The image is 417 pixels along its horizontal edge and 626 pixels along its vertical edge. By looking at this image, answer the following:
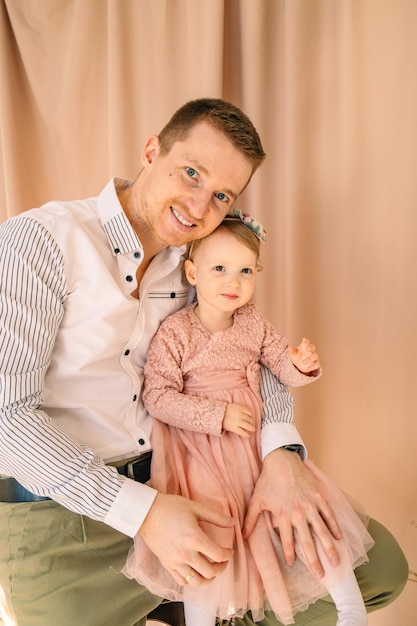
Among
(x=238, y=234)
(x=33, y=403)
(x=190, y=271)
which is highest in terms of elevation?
(x=238, y=234)

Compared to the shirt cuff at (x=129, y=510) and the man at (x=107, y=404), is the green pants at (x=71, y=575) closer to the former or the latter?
the man at (x=107, y=404)

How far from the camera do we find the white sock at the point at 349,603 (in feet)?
3.26

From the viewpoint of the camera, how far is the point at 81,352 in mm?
1175

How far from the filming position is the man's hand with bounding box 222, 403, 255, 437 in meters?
1.17

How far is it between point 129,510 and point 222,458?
0.25m

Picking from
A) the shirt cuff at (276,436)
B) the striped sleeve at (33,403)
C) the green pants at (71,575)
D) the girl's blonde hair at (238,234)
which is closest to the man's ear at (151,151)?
the girl's blonde hair at (238,234)

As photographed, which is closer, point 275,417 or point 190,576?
point 190,576

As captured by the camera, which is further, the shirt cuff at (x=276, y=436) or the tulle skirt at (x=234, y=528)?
the shirt cuff at (x=276, y=436)

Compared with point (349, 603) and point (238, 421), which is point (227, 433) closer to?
point (238, 421)

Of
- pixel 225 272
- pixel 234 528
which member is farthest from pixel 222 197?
pixel 234 528

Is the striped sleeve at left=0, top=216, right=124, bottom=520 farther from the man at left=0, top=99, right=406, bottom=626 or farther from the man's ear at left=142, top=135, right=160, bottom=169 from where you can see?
the man's ear at left=142, top=135, right=160, bottom=169

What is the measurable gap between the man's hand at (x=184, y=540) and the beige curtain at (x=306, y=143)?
81cm

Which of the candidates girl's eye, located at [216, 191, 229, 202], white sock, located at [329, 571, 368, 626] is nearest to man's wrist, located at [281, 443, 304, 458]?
white sock, located at [329, 571, 368, 626]

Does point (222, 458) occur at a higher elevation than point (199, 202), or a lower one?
lower
